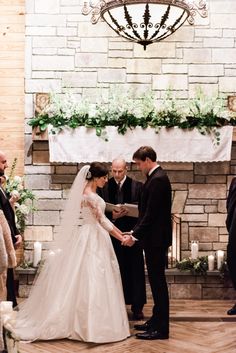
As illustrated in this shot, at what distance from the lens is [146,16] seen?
516 centimetres

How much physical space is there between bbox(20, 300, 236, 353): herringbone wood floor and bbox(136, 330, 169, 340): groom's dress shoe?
5cm

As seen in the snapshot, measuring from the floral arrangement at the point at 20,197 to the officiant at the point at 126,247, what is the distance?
0.74 metres

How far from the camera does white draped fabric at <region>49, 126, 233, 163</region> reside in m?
6.57

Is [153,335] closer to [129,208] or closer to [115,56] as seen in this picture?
[129,208]

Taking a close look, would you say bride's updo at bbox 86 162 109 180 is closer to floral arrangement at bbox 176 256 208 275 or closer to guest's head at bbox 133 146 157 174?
guest's head at bbox 133 146 157 174

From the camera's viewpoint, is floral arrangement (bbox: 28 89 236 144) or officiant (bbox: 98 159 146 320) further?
floral arrangement (bbox: 28 89 236 144)

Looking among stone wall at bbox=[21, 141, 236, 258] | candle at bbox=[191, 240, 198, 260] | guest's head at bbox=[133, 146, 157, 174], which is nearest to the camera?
guest's head at bbox=[133, 146, 157, 174]

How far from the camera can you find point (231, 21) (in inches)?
269

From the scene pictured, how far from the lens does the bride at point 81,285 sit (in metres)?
4.82

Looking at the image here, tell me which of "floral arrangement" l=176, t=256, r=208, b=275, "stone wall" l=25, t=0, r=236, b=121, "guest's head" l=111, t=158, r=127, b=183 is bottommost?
"floral arrangement" l=176, t=256, r=208, b=275

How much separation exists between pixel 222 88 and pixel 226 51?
1.27ft

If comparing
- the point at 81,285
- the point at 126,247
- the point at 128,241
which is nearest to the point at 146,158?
the point at 128,241

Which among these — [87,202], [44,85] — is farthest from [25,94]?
[87,202]

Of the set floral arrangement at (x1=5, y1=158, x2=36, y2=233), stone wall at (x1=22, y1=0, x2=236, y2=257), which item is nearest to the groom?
floral arrangement at (x1=5, y1=158, x2=36, y2=233)
